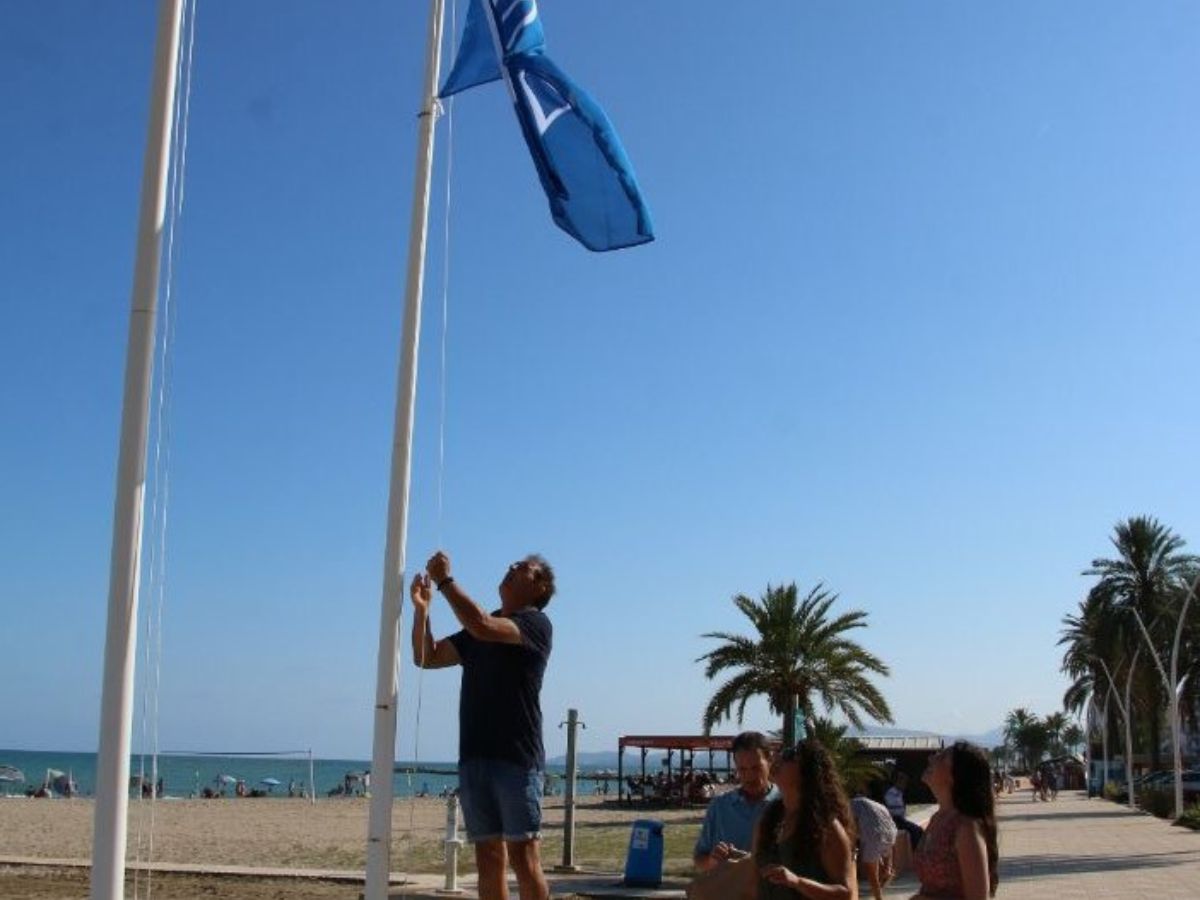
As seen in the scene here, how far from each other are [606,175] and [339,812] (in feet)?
126

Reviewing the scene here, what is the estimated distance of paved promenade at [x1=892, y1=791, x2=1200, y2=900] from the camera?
16031mm

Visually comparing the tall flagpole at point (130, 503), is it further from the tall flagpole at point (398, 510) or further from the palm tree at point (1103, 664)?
the palm tree at point (1103, 664)

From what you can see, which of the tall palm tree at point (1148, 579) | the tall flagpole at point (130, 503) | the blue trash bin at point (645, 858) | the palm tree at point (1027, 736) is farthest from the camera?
the palm tree at point (1027, 736)

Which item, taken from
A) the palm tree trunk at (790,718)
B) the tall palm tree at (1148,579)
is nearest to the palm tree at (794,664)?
the palm tree trunk at (790,718)

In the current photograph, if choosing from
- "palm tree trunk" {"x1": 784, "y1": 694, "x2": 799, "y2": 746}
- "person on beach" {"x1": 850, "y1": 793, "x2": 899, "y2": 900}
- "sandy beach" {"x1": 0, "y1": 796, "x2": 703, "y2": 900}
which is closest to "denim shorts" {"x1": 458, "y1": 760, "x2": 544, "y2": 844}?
"sandy beach" {"x1": 0, "y1": 796, "x2": 703, "y2": 900}

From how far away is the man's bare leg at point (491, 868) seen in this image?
530 centimetres

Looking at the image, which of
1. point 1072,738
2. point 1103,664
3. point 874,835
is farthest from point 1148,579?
point 1072,738

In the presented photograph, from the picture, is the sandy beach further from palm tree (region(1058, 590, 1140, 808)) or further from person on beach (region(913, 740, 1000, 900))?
palm tree (region(1058, 590, 1140, 808))

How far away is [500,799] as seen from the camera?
5.20 metres

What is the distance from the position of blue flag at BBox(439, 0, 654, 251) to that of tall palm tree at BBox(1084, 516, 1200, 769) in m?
51.7

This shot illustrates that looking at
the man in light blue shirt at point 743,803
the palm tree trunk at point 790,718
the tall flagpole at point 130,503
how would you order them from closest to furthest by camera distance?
1. the tall flagpole at point 130,503
2. the man in light blue shirt at point 743,803
3. the palm tree trunk at point 790,718

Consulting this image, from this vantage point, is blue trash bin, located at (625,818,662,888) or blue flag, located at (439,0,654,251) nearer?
blue flag, located at (439,0,654,251)

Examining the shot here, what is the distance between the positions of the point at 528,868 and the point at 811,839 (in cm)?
117

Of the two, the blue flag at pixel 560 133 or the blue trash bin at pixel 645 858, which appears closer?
the blue flag at pixel 560 133
